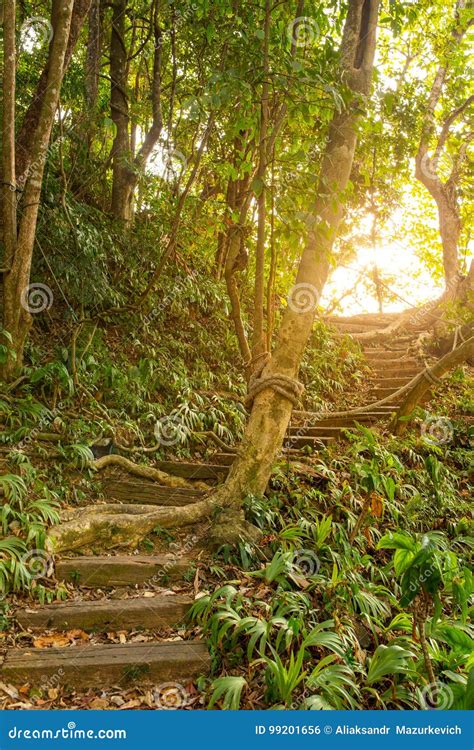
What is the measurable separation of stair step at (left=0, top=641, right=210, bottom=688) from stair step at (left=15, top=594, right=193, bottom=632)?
24 centimetres

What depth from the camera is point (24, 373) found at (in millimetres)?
5129

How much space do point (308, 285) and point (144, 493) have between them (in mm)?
2296

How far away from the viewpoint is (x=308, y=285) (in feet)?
15.4

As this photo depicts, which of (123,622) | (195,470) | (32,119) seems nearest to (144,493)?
(195,470)

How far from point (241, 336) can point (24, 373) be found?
210cm

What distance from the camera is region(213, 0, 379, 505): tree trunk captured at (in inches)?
178

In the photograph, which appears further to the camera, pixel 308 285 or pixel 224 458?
pixel 224 458

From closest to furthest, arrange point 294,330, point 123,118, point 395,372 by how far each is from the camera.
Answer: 1. point 294,330
2. point 123,118
3. point 395,372

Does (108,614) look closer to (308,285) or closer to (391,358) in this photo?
(308,285)

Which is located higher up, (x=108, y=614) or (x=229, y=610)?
(x=229, y=610)

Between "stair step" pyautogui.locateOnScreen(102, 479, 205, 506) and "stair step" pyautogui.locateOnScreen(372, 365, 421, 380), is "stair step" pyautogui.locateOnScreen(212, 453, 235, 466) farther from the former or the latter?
"stair step" pyautogui.locateOnScreen(372, 365, 421, 380)

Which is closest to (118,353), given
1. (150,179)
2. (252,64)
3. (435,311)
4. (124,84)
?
(150,179)

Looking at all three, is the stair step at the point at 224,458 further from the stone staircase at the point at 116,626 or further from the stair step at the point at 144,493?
the stone staircase at the point at 116,626

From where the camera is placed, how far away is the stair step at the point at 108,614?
3188 millimetres
